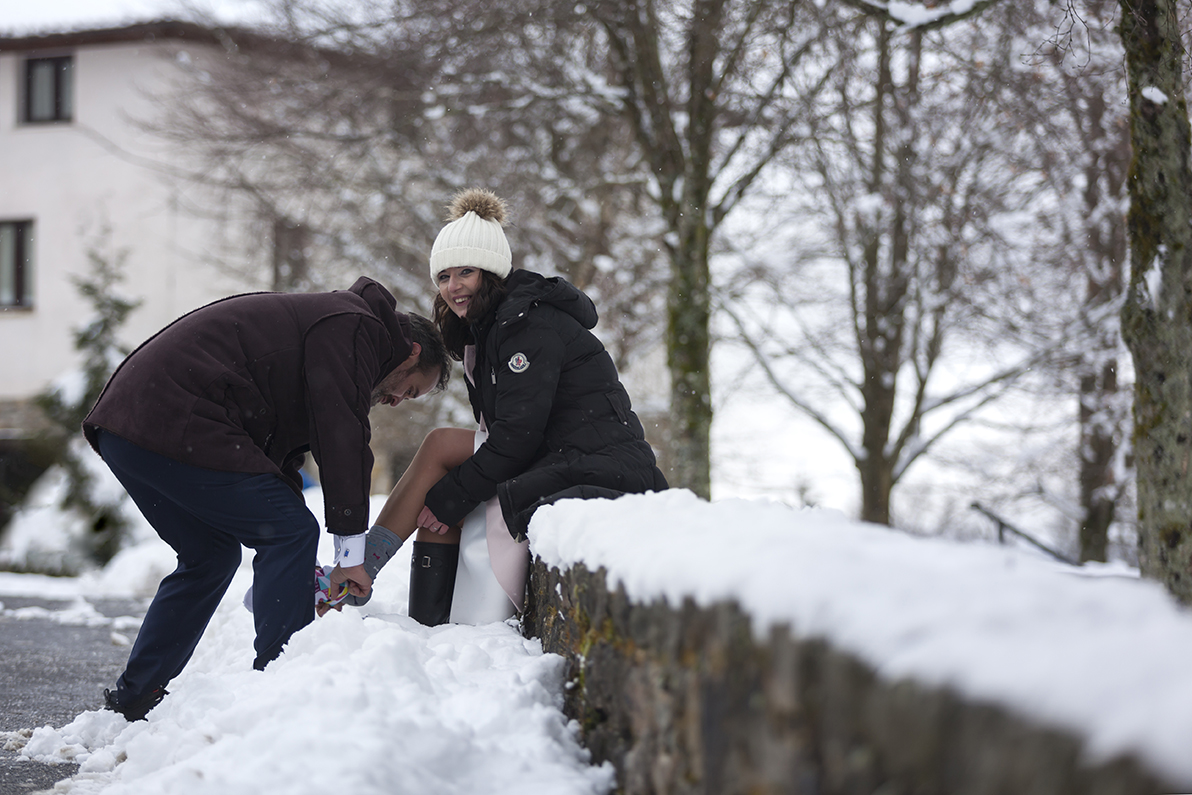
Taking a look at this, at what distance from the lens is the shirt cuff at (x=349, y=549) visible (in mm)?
3316

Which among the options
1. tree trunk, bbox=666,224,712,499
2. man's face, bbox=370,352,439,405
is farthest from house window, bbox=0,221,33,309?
man's face, bbox=370,352,439,405

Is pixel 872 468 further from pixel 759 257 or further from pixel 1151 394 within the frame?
pixel 1151 394

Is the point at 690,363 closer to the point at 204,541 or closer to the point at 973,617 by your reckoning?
the point at 204,541

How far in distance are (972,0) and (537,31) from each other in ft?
15.2

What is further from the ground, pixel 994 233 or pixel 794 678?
pixel 994 233

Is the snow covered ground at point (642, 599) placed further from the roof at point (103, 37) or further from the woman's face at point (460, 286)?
the roof at point (103, 37)

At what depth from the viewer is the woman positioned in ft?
10.8

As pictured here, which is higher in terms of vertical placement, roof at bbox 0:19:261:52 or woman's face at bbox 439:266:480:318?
roof at bbox 0:19:261:52

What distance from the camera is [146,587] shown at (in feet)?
31.9

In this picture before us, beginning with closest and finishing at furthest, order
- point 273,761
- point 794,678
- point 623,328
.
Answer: point 794,678 < point 273,761 < point 623,328

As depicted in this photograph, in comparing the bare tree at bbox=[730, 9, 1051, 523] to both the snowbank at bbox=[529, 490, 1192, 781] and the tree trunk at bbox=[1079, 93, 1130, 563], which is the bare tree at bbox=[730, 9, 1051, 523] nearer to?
the tree trunk at bbox=[1079, 93, 1130, 563]

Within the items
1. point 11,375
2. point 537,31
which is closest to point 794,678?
point 537,31

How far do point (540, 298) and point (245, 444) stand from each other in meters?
1.08

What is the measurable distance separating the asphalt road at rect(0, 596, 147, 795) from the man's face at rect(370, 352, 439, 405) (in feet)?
5.05
